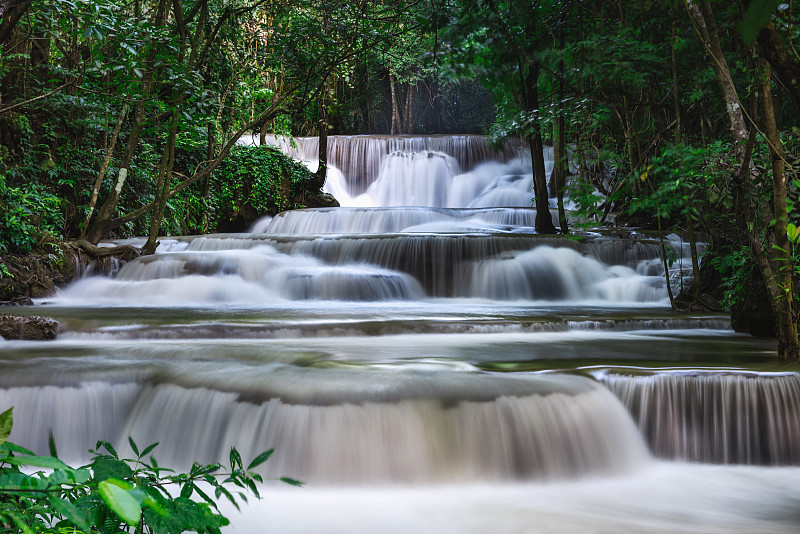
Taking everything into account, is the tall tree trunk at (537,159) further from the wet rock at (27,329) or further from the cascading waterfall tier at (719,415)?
the wet rock at (27,329)

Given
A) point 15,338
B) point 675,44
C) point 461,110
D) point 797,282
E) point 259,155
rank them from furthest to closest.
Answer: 1. point 461,110
2. point 259,155
3. point 675,44
4. point 15,338
5. point 797,282

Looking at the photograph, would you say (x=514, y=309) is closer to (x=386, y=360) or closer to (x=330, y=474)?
(x=386, y=360)

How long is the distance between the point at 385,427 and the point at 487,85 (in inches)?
360

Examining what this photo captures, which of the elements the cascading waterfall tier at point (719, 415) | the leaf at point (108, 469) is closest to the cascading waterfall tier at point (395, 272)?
the cascading waterfall tier at point (719, 415)

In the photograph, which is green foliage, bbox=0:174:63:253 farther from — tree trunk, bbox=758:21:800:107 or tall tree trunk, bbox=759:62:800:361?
tree trunk, bbox=758:21:800:107

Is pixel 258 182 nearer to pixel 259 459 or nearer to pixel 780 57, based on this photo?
pixel 780 57

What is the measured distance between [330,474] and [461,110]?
2558 centimetres

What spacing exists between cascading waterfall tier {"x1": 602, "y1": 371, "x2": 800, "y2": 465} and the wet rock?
4.75 meters

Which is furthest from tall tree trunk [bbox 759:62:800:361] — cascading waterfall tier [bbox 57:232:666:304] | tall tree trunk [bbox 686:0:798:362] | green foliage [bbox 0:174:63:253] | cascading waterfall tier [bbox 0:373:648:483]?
green foliage [bbox 0:174:63:253]

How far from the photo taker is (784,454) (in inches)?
150

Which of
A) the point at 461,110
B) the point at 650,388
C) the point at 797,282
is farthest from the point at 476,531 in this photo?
the point at 461,110

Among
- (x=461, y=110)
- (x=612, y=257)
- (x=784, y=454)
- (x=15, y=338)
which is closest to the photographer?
(x=784, y=454)

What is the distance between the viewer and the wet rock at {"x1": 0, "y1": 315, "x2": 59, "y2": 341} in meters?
5.73

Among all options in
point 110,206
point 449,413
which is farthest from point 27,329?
point 110,206
